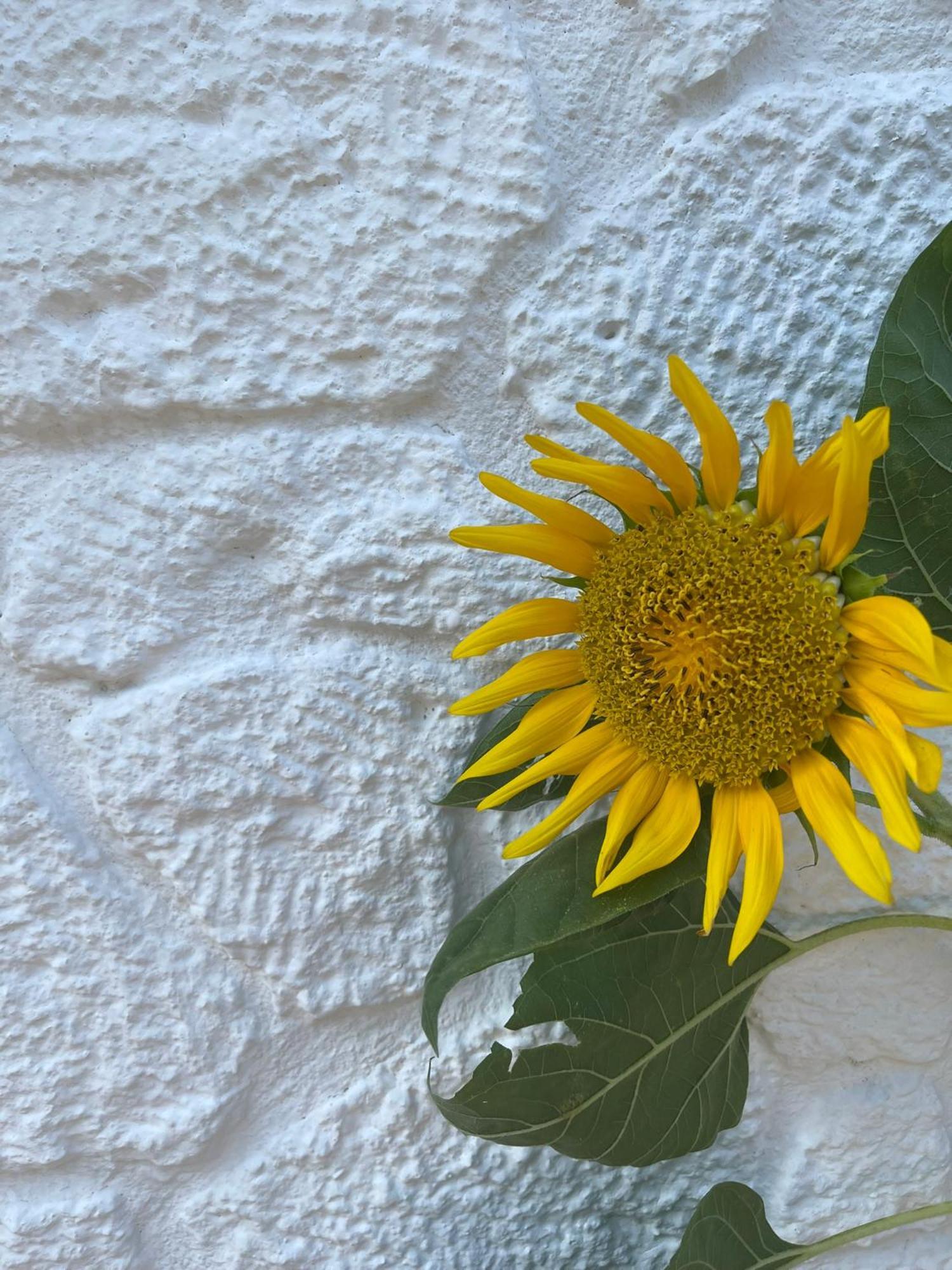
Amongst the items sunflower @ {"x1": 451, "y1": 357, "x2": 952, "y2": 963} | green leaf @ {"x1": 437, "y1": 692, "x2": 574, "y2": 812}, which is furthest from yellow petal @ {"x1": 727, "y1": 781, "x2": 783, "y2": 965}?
green leaf @ {"x1": 437, "y1": 692, "x2": 574, "y2": 812}

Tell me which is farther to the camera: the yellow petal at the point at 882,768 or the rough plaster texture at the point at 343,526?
the rough plaster texture at the point at 343,526

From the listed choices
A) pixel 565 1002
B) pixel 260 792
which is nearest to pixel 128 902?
pixel 260 792

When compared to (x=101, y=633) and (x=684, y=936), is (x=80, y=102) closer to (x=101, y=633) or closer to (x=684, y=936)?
(x=101, y=633)

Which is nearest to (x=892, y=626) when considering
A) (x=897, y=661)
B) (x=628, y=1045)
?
(x=897, y=661)

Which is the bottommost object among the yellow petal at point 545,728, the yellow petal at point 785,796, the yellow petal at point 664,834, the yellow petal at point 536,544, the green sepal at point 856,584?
the yellow petal at point 664,834

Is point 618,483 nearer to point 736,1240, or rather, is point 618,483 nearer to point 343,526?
point 343,526

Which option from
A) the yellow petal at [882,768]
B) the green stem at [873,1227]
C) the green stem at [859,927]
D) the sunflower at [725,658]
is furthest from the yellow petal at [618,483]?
the green stem at [873,1227]

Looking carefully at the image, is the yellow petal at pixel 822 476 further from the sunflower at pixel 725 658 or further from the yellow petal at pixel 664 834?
the yellow petal at pixel 664 834
